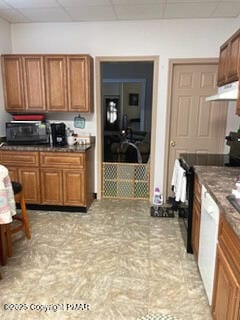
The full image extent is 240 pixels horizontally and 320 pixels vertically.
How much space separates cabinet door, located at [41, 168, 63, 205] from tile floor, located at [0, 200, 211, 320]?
0.30 meters

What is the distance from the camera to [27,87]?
3605 mm

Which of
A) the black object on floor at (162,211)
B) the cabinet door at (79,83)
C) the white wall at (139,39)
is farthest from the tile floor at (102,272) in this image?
the cabinet door at (79,83)

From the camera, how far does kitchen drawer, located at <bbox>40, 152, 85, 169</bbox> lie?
3451 mm

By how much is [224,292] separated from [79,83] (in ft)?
9.85

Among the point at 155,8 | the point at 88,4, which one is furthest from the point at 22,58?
the point at 155,8

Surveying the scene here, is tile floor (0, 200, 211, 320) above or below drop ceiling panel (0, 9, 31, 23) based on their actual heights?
below

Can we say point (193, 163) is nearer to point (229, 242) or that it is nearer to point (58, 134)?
point (229, 242)

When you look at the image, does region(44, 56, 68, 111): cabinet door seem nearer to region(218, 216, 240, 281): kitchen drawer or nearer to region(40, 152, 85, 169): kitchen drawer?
region(40, 152, 85, 169): kitchen drawer

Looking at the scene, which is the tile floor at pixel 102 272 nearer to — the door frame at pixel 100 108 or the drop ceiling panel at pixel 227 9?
the door frame at pixel 100 108

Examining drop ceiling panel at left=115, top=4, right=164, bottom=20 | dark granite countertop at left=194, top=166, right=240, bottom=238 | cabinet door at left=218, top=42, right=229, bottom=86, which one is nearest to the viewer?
dark granite countertop at left=194, top=166, right=240, bottom=238

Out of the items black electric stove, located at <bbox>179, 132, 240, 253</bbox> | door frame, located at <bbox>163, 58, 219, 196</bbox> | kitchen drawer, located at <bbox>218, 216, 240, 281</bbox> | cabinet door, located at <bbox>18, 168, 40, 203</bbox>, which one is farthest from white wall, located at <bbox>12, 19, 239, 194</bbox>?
kitchen drawer, located at <bbox>218, 216, 240, 281</bbox>

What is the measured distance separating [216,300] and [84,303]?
38.9 inches

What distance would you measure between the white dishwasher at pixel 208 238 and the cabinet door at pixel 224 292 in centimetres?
12

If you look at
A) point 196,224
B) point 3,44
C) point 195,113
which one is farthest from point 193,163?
point 3,44
